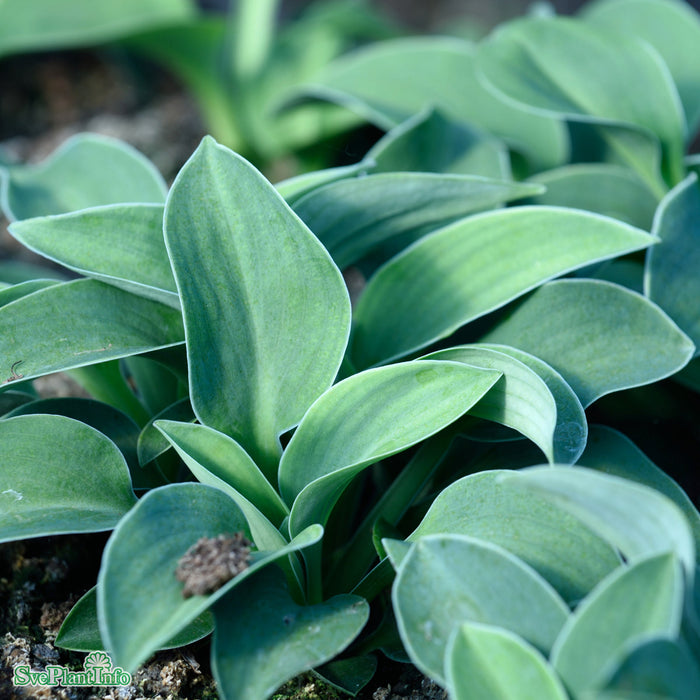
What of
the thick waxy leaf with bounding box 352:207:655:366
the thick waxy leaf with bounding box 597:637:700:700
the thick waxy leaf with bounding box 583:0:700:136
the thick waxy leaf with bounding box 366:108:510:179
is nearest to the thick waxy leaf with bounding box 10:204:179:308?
the thick waxy leaf with bounding box 352:207:655:366

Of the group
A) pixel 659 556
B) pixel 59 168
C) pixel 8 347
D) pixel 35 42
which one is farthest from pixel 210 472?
pixel 35 42

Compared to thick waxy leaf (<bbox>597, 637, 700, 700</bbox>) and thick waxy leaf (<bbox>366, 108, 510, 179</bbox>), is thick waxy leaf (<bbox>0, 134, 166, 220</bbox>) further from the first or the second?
thick waxy leaf (<bbox>597, 637, 700, 700</bbox>)

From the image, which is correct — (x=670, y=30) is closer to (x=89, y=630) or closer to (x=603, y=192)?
(x=603, y=192)

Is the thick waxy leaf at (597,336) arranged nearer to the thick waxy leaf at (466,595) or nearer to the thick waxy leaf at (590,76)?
the thick waxy leaf at (466,595)

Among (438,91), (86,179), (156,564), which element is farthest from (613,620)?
(438,91)

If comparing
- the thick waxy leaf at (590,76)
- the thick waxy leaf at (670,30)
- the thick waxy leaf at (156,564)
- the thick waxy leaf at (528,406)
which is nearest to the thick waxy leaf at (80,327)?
the thick waxy leaf at (156,564)
